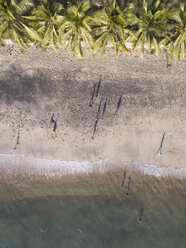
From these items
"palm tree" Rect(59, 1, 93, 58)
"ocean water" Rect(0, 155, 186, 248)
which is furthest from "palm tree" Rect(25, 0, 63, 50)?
"ocean water" Rect(0, 155, 186, 248)

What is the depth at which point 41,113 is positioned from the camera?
504 inches

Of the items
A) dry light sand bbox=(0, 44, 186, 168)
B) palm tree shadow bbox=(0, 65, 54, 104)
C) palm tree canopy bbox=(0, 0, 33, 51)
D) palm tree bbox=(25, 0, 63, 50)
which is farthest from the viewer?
palm tree shadow bbox=(0, 65, 54, 104)

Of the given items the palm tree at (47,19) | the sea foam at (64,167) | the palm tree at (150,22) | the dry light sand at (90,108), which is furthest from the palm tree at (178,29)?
the sea foam at (64,167)

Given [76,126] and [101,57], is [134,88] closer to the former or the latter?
[101,57]

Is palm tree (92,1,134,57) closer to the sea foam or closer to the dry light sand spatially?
the dry light sand

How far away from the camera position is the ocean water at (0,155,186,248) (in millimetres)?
13039

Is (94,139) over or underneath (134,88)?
underneath

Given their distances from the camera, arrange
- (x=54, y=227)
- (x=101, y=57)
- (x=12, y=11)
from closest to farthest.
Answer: (x=12, y=11)
(x=101, y=57)
(x=54, y=227)

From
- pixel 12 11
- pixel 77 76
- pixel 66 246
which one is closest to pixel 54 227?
pixel 66 246

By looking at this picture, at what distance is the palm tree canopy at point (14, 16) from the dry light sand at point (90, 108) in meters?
2.02

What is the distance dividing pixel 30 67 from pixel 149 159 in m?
9.78

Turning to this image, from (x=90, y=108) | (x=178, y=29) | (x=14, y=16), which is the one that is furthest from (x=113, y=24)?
(x=14, y=16)

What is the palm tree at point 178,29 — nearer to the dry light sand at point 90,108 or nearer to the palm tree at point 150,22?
the palm tree at point 150,22

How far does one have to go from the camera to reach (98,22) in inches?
401
